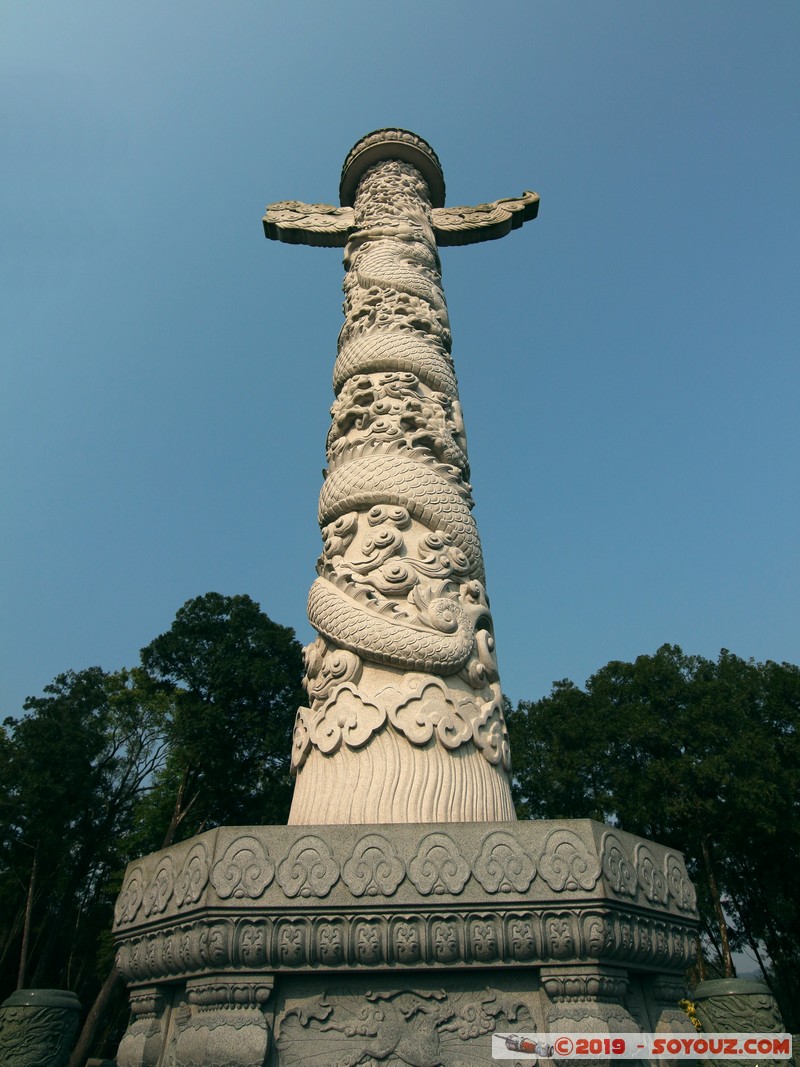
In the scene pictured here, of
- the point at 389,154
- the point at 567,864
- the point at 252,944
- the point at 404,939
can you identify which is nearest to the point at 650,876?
the point at 567,864

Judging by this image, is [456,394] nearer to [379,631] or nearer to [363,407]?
[363,407]

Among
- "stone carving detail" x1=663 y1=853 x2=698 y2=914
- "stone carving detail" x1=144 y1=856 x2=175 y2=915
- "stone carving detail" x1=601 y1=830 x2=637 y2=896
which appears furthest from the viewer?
"stone carving detail" x1=663 y1=853 x2=698 y2=914

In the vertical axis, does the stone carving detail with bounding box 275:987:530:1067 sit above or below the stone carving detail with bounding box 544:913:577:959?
below

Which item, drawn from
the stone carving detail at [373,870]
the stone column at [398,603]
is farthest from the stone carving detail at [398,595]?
the stone carving detail at [373,870]

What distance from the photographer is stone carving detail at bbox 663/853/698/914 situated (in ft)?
11.2

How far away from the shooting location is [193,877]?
9.80ft

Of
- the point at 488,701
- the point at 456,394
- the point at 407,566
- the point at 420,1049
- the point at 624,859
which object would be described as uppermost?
the point at 456,394

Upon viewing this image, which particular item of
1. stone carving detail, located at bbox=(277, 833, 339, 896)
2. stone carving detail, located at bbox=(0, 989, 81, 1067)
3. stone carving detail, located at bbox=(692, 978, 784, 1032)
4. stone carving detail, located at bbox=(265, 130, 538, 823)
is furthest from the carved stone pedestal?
stone carving detail, located at bbox=(0, 989, 81, 1067)

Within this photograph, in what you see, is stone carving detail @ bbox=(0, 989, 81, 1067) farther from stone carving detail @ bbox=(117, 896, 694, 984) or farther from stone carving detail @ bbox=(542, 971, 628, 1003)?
stone carving detail @ bbox=(542, 971, 628, 1003)

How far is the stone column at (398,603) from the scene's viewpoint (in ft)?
12.9

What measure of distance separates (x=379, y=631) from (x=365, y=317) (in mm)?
3291

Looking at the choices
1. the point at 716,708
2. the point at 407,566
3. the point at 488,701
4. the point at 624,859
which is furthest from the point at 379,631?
the point at 716,708

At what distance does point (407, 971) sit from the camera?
295 cm

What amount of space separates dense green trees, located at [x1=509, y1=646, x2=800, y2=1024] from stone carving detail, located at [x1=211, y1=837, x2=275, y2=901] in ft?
44.8
